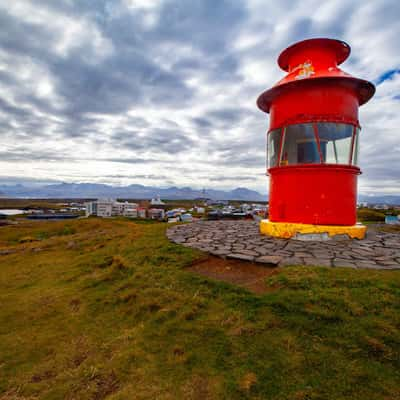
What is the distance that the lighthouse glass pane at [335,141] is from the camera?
7344 mm

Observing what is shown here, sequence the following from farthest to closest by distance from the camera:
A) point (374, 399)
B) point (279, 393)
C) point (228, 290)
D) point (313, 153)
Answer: point (313, 153)
point (228, 290)
point (279, 393)
point (374, 399)

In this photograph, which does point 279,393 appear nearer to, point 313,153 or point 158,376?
point 158,376

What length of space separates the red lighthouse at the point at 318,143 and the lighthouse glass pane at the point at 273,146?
0.19 m

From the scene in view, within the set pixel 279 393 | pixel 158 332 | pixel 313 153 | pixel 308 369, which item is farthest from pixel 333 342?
pixel 313 153

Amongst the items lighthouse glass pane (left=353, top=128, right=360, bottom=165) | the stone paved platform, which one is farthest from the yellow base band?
lighthouse glass pane (left=353, top=128, right=360, bottom=165)

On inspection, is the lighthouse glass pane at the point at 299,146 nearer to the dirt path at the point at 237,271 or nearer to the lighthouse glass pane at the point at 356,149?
the lighthouse glass pane at the point at 356,149

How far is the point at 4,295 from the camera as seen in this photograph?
5.07 meters

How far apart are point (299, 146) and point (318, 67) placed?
2.49 metres

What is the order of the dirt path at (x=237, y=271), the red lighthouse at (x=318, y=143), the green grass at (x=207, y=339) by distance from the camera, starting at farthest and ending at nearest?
the red lighthouse at (x=318, y=143)
the dirt path at (x=237, y=271)
the green grass at (x=207, y=339)

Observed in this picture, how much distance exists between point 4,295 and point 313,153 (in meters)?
8.63

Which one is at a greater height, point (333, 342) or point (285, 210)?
point (285, 210)

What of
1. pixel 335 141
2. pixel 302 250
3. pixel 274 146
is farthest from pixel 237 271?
pixel 335 141

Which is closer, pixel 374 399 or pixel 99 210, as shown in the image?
pixel 374 399

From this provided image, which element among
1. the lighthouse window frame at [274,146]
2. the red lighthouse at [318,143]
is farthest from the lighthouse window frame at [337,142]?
the lighthouse window frame at [274,146]
